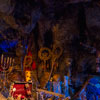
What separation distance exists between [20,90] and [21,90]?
0.01m

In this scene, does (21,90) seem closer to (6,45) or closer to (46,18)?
(46,18)

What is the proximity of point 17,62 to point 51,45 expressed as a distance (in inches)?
53.0

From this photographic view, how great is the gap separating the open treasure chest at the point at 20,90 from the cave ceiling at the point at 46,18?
6.80 feet

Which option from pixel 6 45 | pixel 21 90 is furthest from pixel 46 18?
pixel 21 90

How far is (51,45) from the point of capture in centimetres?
475

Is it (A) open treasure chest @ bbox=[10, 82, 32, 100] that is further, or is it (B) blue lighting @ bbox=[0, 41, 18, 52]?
(B) blue lighting @ bbox=[0, 41, 18, 52]

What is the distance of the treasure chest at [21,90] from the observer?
197 centimetres

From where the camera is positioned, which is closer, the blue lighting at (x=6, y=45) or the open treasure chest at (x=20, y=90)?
the open treasure chest at (x=20, y=90)

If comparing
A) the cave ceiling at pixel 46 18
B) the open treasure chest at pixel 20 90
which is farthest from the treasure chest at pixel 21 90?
the cave ceiling at pixel 46 18

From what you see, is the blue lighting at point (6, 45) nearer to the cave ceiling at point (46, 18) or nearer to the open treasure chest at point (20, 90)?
the cave ceiling at point (46, 18)

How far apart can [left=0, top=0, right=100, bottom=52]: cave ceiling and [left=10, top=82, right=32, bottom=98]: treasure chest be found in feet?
6.79

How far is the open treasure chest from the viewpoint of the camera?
6.45ft

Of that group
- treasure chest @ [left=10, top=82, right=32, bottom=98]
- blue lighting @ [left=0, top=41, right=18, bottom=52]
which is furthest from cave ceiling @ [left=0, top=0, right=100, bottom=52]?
treasure chest @ [left=10, top=82, right=32, bottom=98]

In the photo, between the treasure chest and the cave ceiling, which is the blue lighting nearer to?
the cave ceiling
